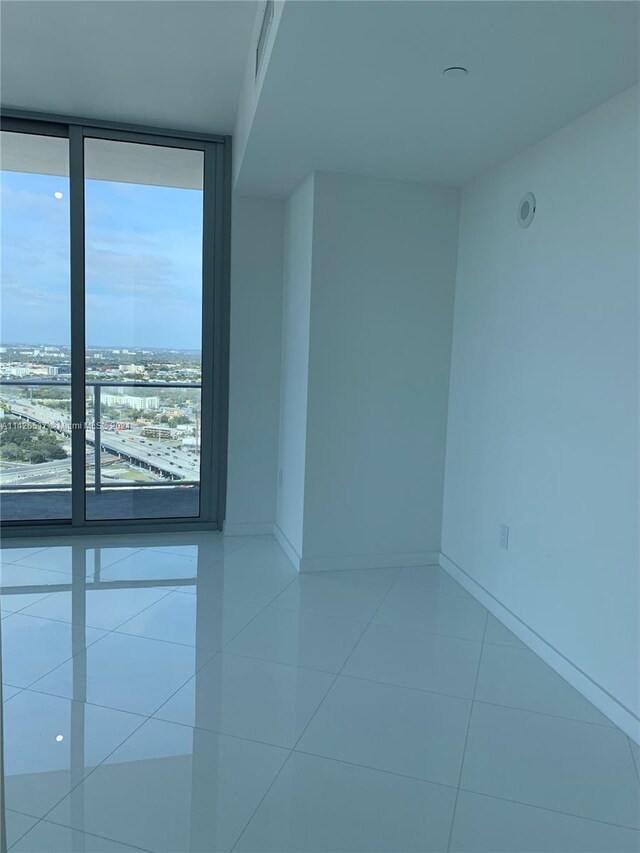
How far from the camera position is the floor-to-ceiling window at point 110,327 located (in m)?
4.12

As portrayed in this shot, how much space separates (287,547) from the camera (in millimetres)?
4133

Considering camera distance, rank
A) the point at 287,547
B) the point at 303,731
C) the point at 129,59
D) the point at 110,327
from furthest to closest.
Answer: the point at 110,327 < the point at 287,547 < the point at 129,59 < the point at 303,731

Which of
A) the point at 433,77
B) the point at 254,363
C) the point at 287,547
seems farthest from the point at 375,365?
the point at 433,77

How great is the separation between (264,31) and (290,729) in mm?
2602

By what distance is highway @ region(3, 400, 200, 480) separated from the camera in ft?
14.2

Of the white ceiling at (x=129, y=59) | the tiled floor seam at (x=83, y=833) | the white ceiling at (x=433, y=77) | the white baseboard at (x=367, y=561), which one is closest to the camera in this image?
the tiled floor seam at (x=83, y=833)

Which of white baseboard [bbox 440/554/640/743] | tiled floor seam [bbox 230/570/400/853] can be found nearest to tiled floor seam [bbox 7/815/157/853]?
tiled floor seam [bbox 230/570/400/853]

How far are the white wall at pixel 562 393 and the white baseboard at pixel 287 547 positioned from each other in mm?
1005

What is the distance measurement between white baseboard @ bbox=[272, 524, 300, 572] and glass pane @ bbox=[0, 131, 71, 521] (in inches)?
59.0

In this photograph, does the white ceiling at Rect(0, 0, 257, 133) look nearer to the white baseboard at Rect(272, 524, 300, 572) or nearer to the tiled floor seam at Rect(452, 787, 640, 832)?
the white baseboard at Rect(272, 524, 300, 572)

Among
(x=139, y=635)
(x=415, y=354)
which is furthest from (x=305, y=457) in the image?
(x=139, y=635)

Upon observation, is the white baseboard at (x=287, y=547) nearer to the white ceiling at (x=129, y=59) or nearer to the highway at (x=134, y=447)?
the highway at (x=134, y=447)

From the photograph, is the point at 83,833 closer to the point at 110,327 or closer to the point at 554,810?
the point at 554,810

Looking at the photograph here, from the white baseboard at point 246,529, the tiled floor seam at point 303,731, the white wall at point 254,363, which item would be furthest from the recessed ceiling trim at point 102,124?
the tiled floor seam at point 303,731
